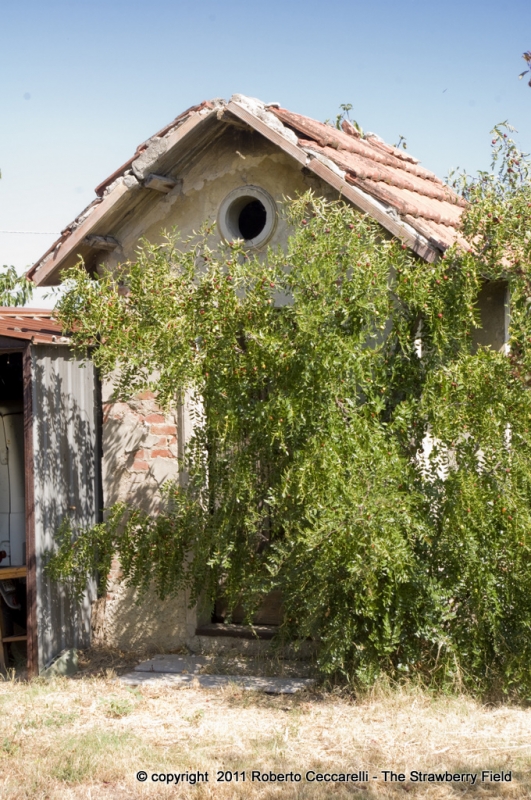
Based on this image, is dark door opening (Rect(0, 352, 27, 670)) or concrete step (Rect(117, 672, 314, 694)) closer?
concrete step (Rect(117, 672, 314, 694))

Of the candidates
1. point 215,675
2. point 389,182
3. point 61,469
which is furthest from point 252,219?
point 215,675

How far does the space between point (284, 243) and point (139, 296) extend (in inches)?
65.8

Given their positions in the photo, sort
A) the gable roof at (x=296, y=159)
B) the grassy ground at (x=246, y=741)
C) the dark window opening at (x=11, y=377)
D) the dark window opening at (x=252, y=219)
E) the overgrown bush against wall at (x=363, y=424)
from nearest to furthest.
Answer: the grassy ground at (x=246, y=741)
the overgrown bush against wall at (x=363, y=424)
the gable roof at (x=296, y=159)
the dark window opening at (x=252, y=219)
the dark window opening at (x=11, y=377)

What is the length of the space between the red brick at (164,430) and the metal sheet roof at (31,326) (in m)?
1.05

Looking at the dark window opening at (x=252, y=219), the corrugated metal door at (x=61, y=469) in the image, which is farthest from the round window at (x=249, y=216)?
the corrugated metal door at (x=61, y=469)

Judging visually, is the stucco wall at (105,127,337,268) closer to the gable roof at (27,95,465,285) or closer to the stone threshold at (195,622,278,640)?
the gable roof at (27,95,465,285)

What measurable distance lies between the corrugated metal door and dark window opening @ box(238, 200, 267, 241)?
1.85 meters

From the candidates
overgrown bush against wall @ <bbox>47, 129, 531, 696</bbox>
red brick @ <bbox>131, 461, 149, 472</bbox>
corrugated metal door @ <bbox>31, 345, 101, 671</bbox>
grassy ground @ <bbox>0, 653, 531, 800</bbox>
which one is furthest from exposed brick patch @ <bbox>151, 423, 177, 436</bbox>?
grassy ground @ <bbox>0, 653, 531, 800</bbox>

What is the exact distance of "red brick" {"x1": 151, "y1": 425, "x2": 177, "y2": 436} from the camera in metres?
7.66

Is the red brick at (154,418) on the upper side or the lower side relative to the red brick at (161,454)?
upper

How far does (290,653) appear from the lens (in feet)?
23.4

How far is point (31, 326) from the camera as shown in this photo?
301 inches

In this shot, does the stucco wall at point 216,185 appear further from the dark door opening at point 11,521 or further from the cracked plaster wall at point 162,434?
the dark door opening at point 11,521

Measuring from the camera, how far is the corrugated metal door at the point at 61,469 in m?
7.08
